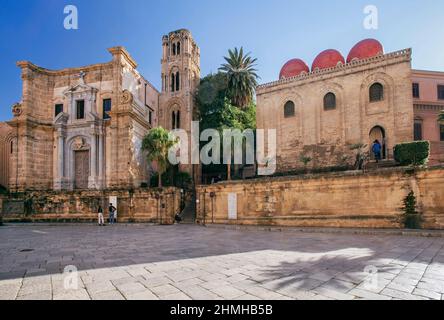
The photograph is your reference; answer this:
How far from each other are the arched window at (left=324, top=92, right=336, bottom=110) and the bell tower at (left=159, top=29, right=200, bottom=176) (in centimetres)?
1563

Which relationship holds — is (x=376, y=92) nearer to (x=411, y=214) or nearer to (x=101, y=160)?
(x=411, y=214)

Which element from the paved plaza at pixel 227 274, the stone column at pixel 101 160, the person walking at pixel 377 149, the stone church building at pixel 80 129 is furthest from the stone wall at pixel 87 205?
the person walking at pixel 377 149

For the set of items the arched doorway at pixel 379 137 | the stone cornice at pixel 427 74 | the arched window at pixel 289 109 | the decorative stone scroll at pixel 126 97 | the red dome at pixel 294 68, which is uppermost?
the red dome at pixel 294 68

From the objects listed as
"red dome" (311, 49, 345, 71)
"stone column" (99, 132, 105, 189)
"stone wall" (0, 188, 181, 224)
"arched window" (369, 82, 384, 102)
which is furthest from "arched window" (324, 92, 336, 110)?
"stone column" (99, 132, 105, 189)

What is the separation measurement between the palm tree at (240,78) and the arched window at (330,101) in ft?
31.6

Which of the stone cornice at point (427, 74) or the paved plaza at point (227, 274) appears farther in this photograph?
the stone cornice at point (427, 74)

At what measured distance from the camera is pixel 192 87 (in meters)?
31.6

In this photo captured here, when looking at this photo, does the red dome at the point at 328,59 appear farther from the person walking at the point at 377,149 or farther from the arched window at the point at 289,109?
the person walking at the point at 377,149

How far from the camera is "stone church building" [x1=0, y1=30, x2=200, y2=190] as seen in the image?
2302 cm

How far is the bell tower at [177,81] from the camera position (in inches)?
1217

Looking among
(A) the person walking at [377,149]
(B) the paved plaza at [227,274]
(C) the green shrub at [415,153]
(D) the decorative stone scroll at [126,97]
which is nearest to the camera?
(B) the paved plaza at [227,274]

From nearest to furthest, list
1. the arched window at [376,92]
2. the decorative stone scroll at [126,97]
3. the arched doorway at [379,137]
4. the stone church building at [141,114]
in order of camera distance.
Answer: the arched doorway at [379,137] < the arched window at [376,92] < the stone church building at [141,114] < the decorative stone scroll at [126,97]

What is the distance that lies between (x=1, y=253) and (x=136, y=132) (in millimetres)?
18014
